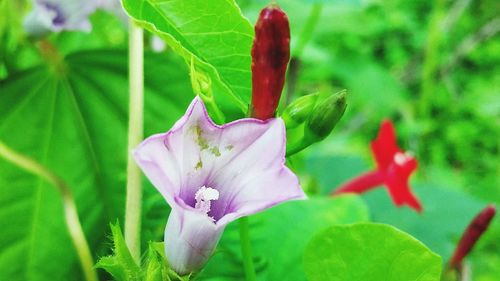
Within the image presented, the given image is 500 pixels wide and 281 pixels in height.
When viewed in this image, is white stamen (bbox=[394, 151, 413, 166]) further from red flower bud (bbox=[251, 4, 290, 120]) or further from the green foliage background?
red flower bud (bbox=[251, 4, 290, 120])

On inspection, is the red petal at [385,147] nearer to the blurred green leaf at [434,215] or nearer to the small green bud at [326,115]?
the blurred green leaf at [434,215]

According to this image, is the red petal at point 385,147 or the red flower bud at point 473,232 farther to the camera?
the red petal at point 385,147

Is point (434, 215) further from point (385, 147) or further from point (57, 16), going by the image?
point (57, 16)

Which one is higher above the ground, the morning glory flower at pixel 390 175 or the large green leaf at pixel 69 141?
the large green leaf at pixel 69 141

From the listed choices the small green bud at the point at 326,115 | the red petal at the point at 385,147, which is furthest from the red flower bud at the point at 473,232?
the red petal at the point at 385,147

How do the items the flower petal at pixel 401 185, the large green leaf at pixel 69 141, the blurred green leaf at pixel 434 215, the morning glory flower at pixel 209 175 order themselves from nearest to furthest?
the morning glory flower at pixel 209 175
the large green leaf at pixel 69 141
the flower petal at pixel 401 185
the blurred green leaf at pixel 434 215

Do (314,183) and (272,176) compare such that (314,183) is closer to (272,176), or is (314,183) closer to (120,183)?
(120,183)
